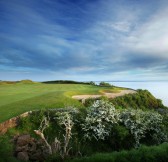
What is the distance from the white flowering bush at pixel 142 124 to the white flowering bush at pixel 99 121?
819 mm

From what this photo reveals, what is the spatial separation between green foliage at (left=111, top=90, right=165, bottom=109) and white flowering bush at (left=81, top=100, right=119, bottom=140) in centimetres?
1126

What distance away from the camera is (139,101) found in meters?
35.6

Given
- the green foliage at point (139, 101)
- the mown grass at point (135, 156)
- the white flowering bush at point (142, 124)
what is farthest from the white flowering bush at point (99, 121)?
the green foliage at point (139, 101)

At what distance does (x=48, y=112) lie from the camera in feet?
58.9

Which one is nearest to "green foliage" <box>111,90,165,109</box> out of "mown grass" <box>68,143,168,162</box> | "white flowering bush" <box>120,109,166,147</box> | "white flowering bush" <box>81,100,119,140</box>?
"white flowering bush" <box>120,109,166,147</box>

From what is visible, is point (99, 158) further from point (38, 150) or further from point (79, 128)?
point (79, 128)

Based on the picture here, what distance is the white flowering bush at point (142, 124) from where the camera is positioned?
1770 cm

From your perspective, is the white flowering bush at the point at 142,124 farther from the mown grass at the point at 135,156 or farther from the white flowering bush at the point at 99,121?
the mown grass at the point at 135,156

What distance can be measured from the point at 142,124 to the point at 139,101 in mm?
17938

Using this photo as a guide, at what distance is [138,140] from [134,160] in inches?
180

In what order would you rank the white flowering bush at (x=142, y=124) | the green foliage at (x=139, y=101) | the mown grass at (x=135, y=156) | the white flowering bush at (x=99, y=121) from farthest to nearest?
the green foliage at (x=139, y=101), the white flowering bush at (x=142, y=124), the white flowering bush at (x=99, y=121), the mown grass at (x=135, y=156)

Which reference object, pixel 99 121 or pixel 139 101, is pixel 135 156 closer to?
pixel 99 121

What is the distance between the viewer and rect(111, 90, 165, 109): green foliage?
3155 centimetres

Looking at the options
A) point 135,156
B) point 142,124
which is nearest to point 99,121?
point 142,124
